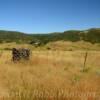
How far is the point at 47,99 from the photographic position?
712 centimetres

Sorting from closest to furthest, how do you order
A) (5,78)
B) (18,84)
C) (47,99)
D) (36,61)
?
(47,99)
(18,84)
(5,78)
(36,61)

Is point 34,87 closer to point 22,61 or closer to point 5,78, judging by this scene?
point 5,78

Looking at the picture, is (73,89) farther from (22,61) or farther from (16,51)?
(16,51)

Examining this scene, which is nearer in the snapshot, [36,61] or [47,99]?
[47,99]

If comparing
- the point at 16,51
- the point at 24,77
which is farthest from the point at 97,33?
the point at 24,77

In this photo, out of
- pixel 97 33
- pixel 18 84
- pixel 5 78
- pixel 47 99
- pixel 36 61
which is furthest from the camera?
pixel 97 33

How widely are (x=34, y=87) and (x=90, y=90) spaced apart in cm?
185

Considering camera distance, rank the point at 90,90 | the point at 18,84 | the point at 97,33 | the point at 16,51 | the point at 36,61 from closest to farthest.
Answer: the point at 90,90, the point at 18,84, the point at 36,61, the point at 16,51, the point at 97,33

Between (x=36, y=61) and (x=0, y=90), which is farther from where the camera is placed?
(x=36, y=61)

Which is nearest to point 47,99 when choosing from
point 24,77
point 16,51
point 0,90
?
point 0,90

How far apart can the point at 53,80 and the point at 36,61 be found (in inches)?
298

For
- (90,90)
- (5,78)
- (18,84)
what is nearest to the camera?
(90,90)

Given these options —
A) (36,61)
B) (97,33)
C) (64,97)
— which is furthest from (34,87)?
(97,33)

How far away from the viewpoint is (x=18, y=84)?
10.7 m
